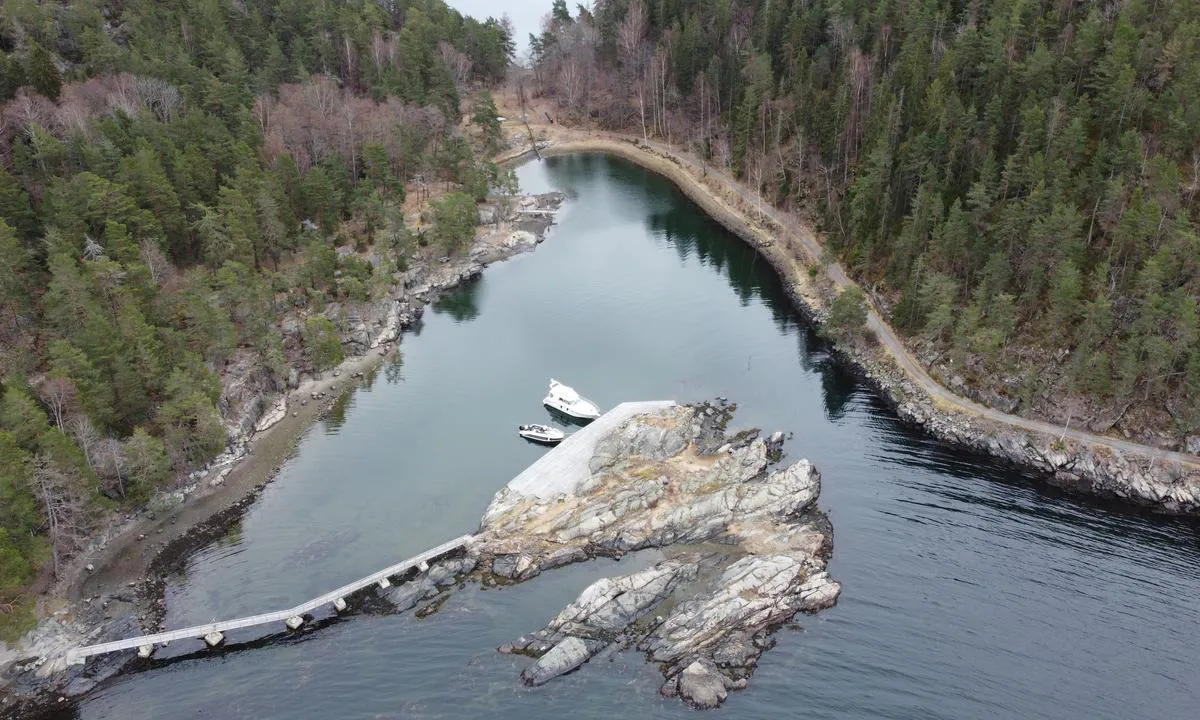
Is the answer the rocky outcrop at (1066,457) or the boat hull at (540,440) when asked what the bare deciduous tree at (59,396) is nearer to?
the boat hull at (540,440)

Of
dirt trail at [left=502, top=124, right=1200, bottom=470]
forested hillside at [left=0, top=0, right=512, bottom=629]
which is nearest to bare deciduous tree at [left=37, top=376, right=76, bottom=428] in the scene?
forested hillside at [left=0, top=0, right=512, bottom=629]

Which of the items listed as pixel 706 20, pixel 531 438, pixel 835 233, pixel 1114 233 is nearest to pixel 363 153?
pixel 531 438

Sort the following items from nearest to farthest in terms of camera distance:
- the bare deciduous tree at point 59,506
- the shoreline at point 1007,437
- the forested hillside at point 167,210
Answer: the bare deciduous tree at point 59,506
the forested hillside at point 167,210
the shoreline at point 1007,437

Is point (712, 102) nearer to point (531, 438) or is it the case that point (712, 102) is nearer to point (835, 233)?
point (835, 233)

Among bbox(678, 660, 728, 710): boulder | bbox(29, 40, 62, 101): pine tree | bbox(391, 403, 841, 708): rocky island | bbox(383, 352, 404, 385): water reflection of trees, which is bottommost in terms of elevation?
bbox(678, 660, 728, 710): boulder

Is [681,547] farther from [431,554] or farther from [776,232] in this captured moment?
[776,232]

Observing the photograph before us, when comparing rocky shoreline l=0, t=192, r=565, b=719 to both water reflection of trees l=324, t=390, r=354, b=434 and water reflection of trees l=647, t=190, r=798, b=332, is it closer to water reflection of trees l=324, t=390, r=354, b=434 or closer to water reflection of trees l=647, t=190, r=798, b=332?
water reflection of trees l=324, t=390, r=354, b=434

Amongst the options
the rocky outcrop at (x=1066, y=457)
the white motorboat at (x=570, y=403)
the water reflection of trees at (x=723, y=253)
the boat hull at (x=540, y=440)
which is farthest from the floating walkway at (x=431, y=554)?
the water reflection of trees at (x=723, y=253)
